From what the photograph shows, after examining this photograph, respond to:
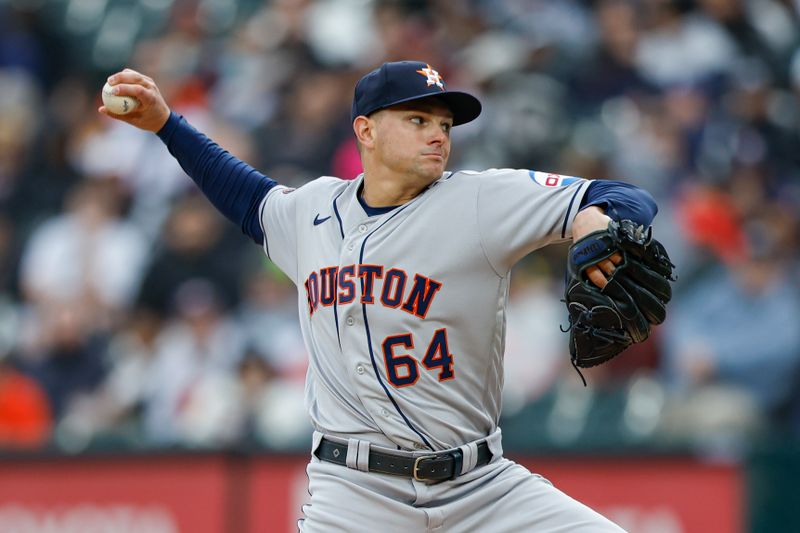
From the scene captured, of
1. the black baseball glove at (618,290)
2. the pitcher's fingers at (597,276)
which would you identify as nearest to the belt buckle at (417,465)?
the black baseball glove at (618,290)

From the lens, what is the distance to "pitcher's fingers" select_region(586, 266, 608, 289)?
11.8 ft

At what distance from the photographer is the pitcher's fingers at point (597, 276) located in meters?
3.58

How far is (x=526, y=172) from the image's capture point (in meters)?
3.92

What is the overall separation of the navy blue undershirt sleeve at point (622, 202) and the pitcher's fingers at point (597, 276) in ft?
0.50

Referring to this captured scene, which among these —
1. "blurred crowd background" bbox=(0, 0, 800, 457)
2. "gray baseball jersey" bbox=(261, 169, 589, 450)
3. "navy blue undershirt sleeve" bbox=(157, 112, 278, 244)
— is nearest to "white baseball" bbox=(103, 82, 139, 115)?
"navy blue undershirt sleeve" bbox=(157, 112, 278, 244)

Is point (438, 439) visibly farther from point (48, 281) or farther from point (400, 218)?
point (48, 281)

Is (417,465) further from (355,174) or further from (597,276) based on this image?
(355,174)

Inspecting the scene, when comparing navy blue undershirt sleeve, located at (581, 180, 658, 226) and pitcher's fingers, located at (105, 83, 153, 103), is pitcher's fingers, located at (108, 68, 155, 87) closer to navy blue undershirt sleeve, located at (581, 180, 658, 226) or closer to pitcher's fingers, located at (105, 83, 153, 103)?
pitcher's fingers, located at (105, 83, 153, 103)

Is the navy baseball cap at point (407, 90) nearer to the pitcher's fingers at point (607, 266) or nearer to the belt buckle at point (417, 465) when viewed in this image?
the pitcher's fingers at point (607, 266)

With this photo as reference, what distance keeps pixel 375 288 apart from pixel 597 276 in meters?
0.70

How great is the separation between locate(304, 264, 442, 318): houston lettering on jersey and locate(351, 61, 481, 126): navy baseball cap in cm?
52

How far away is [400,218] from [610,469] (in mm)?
2665

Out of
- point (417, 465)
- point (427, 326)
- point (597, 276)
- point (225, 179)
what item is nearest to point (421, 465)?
point (417, 465)

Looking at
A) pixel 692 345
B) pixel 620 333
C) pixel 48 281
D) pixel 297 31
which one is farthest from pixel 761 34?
pixel 620 333
